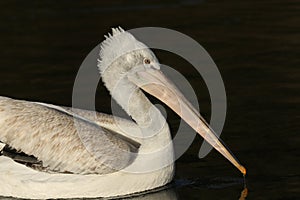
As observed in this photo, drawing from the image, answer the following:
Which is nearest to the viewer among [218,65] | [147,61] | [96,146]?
[96,146]

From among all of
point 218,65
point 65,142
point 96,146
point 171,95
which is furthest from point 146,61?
point 218,65

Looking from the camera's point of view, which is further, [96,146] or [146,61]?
[146,61]

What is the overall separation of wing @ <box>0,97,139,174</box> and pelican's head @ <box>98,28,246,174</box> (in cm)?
44

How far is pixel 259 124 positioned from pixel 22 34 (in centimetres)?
516

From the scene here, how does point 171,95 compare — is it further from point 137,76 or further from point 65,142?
point 65,142

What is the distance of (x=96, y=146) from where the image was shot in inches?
293

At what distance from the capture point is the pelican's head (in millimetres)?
7590

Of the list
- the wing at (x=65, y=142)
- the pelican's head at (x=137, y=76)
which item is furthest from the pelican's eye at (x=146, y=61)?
the wing at (x=65, y=142)

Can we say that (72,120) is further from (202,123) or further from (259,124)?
(259,124)

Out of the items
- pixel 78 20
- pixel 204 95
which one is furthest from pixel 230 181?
pixel 78 20

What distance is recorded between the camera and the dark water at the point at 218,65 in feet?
25.4

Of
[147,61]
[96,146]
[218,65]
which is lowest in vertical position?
[218,65]

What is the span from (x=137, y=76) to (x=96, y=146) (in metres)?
0.68

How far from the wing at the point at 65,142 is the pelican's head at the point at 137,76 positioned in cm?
44
